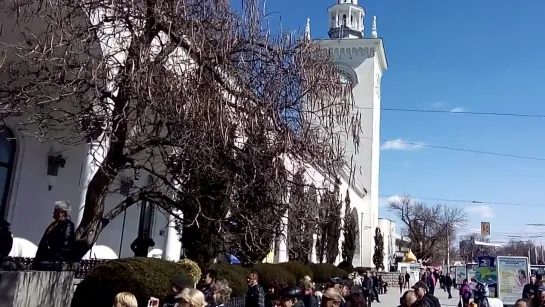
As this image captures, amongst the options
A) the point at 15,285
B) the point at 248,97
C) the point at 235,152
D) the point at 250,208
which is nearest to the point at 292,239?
the point at 250,208

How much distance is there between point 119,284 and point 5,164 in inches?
312

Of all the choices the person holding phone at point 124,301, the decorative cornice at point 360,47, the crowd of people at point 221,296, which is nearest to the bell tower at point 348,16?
the decorative cornice at point 360,47

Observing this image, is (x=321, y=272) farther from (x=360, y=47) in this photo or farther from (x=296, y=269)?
(x=360, y=47)

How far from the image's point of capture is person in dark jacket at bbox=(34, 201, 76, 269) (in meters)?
6.89

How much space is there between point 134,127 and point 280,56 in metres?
2.48

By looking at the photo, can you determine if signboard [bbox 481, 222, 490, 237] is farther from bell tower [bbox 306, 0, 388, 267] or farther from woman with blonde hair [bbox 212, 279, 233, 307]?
woman with blonde hair [bbox 212, 279, 233, 307]

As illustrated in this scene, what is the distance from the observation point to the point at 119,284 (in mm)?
6480

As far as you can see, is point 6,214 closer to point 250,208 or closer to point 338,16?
point 250,208

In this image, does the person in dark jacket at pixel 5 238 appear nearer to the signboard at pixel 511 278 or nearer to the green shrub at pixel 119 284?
the green shrub at pixel 119 284

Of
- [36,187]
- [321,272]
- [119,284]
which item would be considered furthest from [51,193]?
[321,272]

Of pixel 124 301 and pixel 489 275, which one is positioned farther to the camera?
pixel 489 275

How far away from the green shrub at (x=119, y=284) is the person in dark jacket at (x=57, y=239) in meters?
0.67

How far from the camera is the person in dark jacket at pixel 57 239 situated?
22.6ft

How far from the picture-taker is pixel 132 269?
6578 mm
